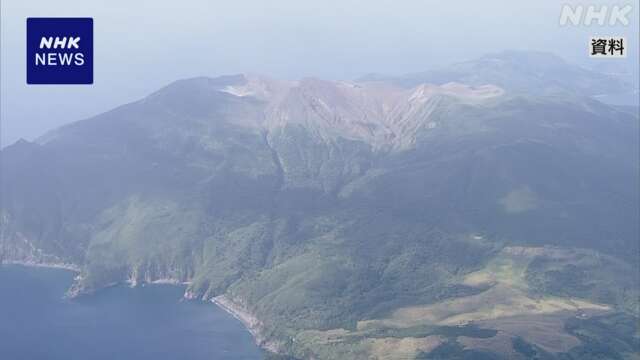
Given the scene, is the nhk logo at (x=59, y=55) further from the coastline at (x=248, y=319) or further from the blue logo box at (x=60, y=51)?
the coastline at (x=248, y=319)

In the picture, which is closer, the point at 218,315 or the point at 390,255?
the point at 218,315

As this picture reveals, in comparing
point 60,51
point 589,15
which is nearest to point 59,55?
point 60,51

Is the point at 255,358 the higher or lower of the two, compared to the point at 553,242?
lower

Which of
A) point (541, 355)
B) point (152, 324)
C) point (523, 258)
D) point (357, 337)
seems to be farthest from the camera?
point (523, 258)

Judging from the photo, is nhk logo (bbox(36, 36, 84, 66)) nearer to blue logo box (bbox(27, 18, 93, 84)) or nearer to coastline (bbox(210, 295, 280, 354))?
blue logo box (bbox(27, 18, 93, 84))

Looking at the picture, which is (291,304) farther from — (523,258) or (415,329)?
(523,258)

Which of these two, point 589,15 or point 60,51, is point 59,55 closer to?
point 60,51

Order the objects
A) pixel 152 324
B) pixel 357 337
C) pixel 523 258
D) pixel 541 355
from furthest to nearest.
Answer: pixel 523 258 → pixel 152 324 → pixel 357 337 → pixel 541 355

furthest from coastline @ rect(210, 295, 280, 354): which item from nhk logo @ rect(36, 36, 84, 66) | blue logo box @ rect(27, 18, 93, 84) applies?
nhk logo @ rect(36, 36, 84, 66)

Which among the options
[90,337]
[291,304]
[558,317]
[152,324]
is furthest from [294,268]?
[558,317]

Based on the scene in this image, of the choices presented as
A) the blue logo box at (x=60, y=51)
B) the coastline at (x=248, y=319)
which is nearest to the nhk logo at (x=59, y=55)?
the blue logo box at (x=60, y=51)
